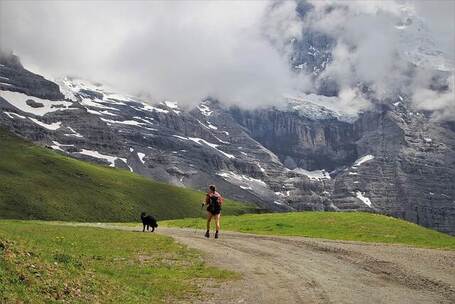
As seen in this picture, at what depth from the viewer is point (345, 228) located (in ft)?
180

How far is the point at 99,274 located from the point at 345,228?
36694 millimetres

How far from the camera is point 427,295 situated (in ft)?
67.6

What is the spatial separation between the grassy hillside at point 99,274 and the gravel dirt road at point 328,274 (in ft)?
4.69

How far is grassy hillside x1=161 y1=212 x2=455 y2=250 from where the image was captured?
4812cm

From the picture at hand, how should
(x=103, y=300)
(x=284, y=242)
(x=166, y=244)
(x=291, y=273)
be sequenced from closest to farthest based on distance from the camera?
(x=103, y=300), (x=291, y=273), (x=166, y=244), (x=284, y=242)

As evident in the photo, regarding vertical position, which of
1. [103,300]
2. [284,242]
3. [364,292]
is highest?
[284,242]

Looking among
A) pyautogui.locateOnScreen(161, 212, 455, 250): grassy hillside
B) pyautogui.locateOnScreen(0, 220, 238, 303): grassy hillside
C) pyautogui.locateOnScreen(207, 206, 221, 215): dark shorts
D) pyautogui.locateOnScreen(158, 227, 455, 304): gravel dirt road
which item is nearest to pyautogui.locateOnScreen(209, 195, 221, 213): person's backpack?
pyautogui.locateOnScreen(207, 206, 221, 215): dark shorts

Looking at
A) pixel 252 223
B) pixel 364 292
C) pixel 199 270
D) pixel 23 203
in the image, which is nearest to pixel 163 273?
pixel 199 270

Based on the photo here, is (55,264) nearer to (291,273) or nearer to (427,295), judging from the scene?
(291,273)

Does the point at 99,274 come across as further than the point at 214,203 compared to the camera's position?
No

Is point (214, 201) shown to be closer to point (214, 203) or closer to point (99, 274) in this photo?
point (214, 203)

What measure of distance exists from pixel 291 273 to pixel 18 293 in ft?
40.3

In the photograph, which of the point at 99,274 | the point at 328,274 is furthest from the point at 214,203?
the point at 99,274

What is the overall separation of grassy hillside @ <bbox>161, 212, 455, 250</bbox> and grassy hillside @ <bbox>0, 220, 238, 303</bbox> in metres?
22.1
